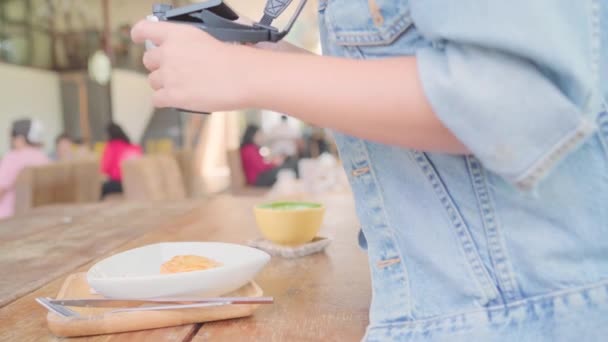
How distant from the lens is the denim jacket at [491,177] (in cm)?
34

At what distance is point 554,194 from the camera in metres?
0.41

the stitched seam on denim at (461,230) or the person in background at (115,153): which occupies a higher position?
the stitched seam on denim at (461,230)

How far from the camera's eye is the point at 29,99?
8.16 m

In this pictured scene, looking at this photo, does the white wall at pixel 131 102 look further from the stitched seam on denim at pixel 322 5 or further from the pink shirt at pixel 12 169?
the stitched seam on denim at pixel 322 5

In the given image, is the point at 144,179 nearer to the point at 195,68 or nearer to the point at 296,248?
the point at 296,248

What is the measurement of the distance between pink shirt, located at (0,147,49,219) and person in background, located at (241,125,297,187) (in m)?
1.46

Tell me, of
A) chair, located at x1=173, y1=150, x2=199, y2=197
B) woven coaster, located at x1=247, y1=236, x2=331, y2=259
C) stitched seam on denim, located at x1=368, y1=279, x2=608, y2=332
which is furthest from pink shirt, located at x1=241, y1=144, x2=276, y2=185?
stitched seam on denim, located at x1=368, y1=279, x2=608, y2=332

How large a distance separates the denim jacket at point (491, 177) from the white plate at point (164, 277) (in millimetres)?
148

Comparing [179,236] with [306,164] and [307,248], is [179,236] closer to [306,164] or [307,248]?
[307,248]

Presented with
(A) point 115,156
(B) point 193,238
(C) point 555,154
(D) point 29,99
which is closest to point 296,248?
(B) point 193,238

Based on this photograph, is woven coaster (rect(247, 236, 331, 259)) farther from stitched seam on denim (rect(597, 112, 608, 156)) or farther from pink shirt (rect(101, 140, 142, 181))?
pink shirt (rect(101, 140, 142, 181))

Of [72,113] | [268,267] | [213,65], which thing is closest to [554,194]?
[213,65]

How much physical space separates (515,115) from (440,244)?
142 mm

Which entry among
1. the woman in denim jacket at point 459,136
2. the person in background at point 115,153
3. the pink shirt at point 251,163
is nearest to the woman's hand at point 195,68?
the woman in denim jacket at point 459,136
